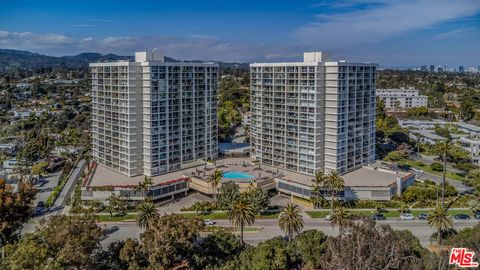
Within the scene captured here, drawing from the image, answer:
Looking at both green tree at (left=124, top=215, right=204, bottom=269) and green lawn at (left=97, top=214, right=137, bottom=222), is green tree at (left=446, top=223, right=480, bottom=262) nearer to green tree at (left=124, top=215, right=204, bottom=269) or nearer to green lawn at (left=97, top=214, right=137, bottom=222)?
green tree at (left=124, top=215, right=204, bottom=269)

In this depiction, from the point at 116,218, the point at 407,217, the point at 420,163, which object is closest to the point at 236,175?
the point at 116,218

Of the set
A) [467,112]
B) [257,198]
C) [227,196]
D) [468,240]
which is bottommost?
[227,196]

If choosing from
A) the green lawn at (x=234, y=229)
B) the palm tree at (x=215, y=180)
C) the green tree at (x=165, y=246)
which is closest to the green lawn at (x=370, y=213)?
the green lawn at (x=234, y=229)

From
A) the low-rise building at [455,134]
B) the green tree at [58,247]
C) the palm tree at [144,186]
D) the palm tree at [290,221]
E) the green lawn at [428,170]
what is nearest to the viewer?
the green tree at [58,247]

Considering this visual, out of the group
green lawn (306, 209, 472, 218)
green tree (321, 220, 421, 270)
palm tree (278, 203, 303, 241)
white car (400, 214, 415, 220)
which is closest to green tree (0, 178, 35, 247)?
palm tree (278, 203, 303, 241)

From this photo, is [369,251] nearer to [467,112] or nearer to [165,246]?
[165,246]

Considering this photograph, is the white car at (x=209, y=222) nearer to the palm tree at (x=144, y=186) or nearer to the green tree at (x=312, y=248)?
the palm tree at (x=144, y=186)

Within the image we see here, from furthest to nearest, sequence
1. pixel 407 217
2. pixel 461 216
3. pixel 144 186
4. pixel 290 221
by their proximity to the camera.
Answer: pixel 144 186
pixel 461 216
pixel 407 217
pixel 290 221

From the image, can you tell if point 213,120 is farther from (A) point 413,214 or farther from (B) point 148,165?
(A) point 413,214
